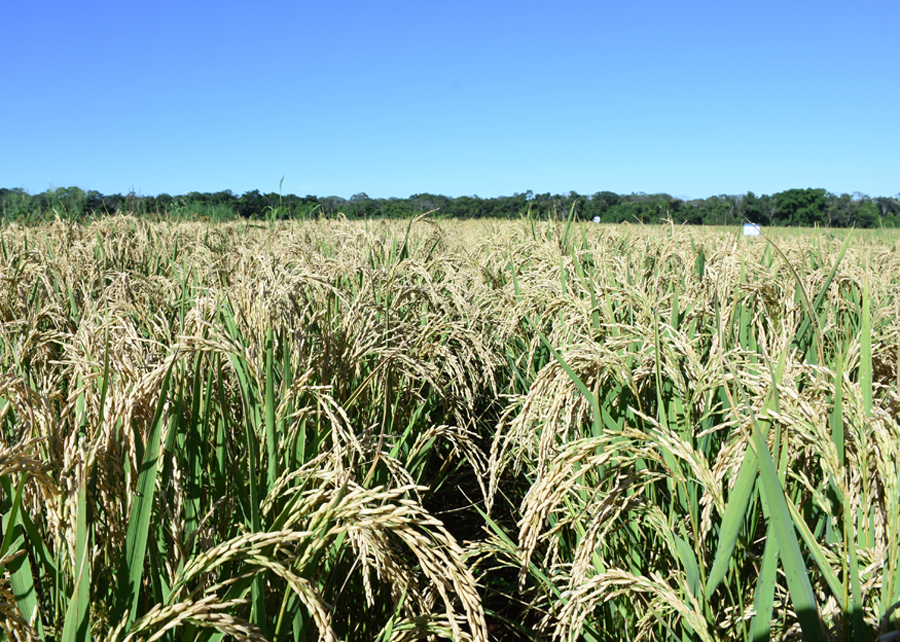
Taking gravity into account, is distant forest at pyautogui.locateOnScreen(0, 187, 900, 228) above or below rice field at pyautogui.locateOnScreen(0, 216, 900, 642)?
above

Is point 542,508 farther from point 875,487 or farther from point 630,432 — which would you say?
point 875,487

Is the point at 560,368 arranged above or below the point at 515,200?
below

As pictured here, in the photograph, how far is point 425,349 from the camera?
2600mm

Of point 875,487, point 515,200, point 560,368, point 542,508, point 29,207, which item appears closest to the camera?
point 875,487

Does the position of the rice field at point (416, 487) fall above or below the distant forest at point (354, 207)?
below

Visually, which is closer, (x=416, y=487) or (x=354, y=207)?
(x=416, y=487)

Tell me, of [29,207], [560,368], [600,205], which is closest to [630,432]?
[560,368]

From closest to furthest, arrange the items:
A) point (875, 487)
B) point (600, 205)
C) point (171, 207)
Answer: point (875, 487) → point (600, 205) → point (171, 207)

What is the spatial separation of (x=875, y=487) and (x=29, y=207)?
461 inches

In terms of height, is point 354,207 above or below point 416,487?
above

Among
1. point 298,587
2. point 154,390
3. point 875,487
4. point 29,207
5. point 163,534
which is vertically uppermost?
point 29,207

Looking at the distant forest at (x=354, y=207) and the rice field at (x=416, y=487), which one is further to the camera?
the distant forest at (x=354, y=207)

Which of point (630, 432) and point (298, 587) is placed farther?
point (630, 432)

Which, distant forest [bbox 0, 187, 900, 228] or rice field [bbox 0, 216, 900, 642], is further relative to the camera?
distant forest [bbox 0, 187, 900, 228]
